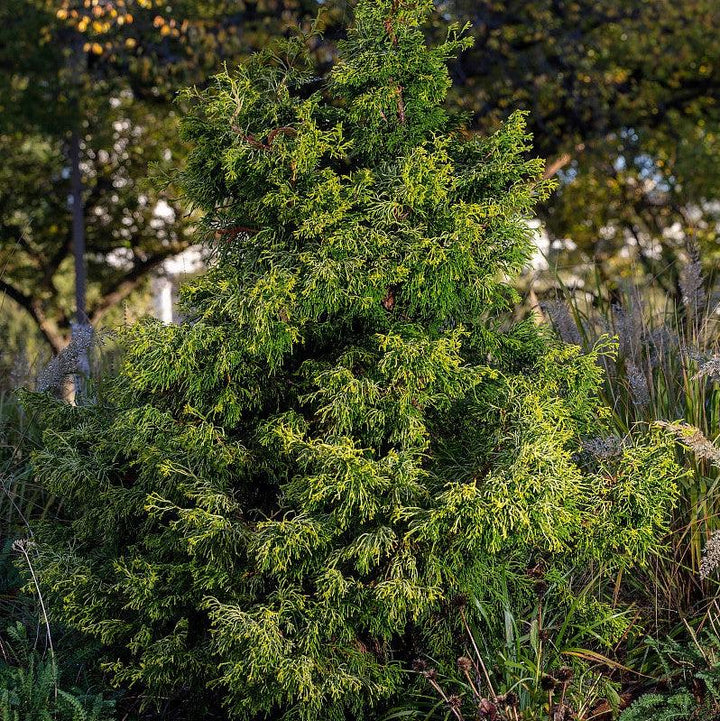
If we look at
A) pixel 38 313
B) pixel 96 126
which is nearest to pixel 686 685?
pixel 96 126

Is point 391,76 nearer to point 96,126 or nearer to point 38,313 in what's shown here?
point 96,126

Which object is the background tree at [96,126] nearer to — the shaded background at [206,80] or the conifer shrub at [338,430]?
the shaded background at [206,80]

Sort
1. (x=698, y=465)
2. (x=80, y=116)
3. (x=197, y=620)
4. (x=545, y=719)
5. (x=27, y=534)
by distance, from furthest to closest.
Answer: (x=80, y=116), (x=27, y=534), (x=698, y=465), (x=197, y=620), (x=545, y=719)

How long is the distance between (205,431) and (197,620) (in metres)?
0.72

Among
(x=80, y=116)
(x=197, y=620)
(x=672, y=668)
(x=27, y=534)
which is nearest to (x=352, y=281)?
(x=197, y=620)

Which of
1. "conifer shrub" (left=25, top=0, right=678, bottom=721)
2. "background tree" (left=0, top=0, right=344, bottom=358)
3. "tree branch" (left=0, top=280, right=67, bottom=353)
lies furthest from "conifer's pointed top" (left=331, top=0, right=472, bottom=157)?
"tree branch" (left=0, top=280, right=67, bottom=353)

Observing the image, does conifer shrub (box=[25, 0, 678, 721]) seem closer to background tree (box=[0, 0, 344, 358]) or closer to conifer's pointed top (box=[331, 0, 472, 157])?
conifer's pointed top (box=[331, 0, 472, 157])

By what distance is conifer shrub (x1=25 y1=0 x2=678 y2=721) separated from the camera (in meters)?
2.69

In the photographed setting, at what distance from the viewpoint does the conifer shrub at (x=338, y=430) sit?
269 cm

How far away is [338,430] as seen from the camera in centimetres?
282

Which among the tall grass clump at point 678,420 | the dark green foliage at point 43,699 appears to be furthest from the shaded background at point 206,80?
the dark green foliage at point 43,699

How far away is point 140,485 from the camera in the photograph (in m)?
3.15

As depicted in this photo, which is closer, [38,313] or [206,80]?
[206,80]

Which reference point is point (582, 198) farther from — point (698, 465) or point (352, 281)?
point (352, 281)
